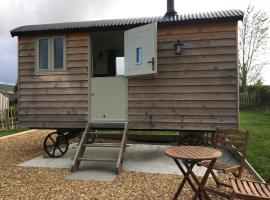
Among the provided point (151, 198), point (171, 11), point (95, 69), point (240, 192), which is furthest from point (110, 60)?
point (240, 192)

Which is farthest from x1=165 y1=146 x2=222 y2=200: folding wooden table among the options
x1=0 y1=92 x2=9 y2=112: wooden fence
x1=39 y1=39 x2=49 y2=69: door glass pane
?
x1=0 y1=92 x2=9 y2=112: wooden fence

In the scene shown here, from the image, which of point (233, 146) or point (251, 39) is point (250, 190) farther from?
point (251, 39)

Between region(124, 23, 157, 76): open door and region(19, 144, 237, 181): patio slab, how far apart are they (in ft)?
6.72

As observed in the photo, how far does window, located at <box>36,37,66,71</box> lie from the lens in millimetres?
7695

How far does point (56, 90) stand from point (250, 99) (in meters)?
16.9

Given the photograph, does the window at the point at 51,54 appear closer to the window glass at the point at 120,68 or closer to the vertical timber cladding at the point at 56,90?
Answer: the vertical timber cladding at the point at 56,90

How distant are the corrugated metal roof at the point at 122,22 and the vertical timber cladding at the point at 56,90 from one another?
201 mm

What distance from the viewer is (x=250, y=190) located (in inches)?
137

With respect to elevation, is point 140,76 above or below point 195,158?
above

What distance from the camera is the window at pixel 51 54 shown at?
770 cm

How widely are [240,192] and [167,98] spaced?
3925mm

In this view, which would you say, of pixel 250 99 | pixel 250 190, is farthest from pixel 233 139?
pixel 250 99

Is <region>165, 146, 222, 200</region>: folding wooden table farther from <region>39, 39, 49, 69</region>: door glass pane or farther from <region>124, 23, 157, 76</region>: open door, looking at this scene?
<region>39, 39, 49, 69</region>: door glass pane

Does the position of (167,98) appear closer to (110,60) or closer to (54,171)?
(54,171)
